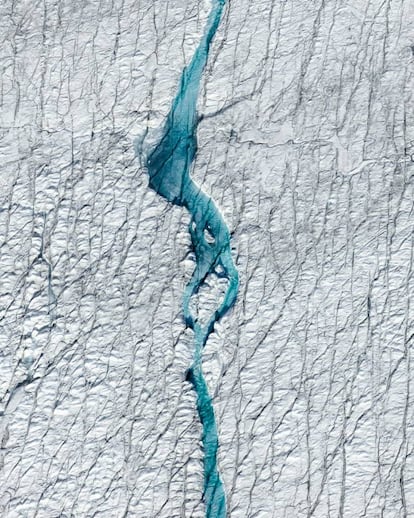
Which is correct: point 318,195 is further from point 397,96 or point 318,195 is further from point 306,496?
point 306,496

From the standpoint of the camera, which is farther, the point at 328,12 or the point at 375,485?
the point at 328,12

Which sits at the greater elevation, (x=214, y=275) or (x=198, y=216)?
(x=198, y=216)

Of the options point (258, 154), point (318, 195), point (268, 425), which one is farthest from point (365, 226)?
point (268, 425)

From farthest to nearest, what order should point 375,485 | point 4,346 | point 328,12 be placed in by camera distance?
point 328,12 < point 4,346 < point 375,485
